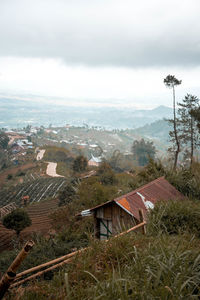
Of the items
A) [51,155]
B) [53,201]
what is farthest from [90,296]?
[51,155]

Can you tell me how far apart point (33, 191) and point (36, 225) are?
15850mm

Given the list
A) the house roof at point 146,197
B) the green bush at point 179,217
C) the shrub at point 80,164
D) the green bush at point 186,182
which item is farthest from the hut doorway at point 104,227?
the shrub at point 80,164

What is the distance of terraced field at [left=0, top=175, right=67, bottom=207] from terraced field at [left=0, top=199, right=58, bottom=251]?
15.2ft

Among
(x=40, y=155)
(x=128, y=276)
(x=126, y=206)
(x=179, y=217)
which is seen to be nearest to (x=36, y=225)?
(x=126, y=206)

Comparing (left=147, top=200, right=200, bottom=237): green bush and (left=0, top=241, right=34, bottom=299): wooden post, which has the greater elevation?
(left=0, top=241, right=34, bottom=299): wooden post

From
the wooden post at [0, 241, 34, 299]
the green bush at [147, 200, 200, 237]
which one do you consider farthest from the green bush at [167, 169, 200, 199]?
the wooden post at [0, 241, 34, 299]

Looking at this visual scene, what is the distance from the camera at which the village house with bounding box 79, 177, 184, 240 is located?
819cm

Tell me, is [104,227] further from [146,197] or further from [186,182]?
[186,182]

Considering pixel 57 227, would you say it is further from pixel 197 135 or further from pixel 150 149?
pixel 150 149

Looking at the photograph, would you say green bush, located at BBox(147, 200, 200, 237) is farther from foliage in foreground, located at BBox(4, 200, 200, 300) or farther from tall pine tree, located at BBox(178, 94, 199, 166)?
tall pine tree, located at BBox(178, 94, 199, 166)

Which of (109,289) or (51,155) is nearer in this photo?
(109,289)

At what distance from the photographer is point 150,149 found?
2854 inches

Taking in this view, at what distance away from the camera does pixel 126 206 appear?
818 cm

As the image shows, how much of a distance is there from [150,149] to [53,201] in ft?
141
